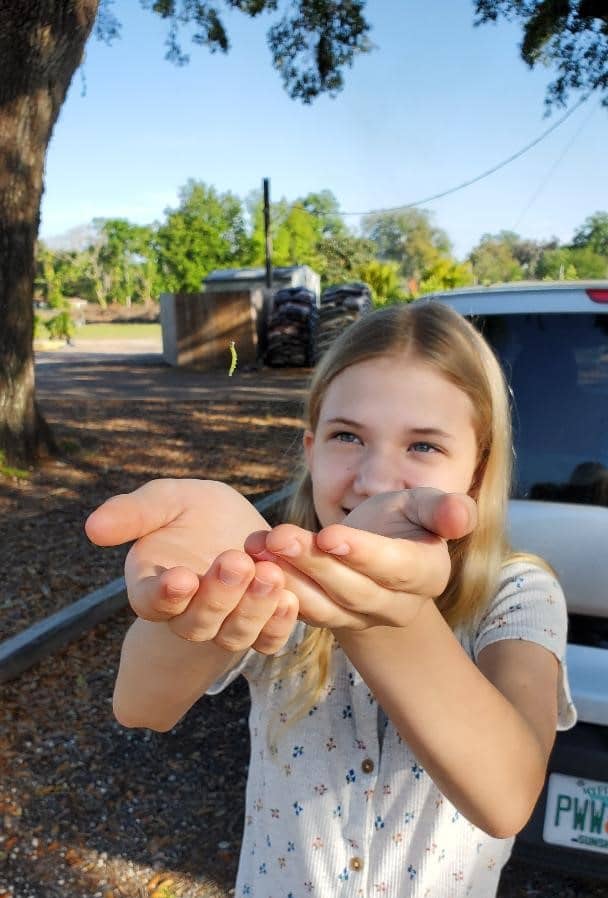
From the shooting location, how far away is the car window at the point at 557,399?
2607mm

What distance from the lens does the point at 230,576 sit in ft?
2.50

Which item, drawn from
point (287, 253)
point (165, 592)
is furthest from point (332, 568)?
point (287, 253)

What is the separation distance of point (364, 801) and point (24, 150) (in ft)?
21.0

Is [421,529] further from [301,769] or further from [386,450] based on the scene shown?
[301,769]

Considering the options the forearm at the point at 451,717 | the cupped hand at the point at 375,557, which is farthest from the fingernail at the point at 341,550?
the forearm at the point at 451,717

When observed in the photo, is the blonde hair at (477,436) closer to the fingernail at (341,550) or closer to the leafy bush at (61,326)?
the fingernail at (341,550)

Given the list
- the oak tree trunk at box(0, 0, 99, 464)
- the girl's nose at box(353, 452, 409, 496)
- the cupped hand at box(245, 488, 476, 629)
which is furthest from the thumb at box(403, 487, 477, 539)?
the oak tree trunk at box(0, 0, 99, 464)

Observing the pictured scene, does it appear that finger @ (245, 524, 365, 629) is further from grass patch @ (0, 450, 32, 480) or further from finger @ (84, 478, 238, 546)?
grass patch @ (0, 450, 32, 480)

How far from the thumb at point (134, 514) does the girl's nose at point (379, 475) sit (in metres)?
0.39

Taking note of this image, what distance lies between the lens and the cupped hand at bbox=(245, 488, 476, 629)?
78 cm

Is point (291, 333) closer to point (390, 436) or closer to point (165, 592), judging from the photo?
point (390, 436)

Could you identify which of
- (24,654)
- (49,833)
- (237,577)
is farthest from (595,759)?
(24,654)

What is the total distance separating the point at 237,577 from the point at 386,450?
0.56 metres

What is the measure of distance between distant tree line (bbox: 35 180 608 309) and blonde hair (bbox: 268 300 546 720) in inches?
278
